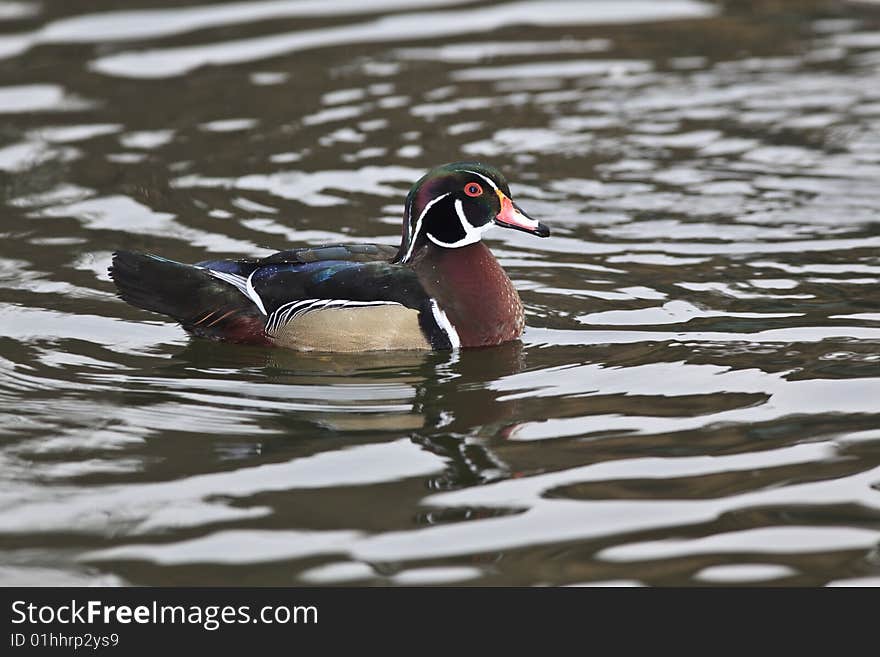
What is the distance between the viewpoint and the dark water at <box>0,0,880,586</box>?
6266 mm

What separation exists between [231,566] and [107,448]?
149cm

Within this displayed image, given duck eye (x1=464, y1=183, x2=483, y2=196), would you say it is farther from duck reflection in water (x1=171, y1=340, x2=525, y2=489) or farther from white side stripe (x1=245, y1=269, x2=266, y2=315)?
white side stripe (x1=245, y1=269, x2=266, y2=315)

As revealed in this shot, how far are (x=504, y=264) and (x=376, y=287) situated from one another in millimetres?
2194

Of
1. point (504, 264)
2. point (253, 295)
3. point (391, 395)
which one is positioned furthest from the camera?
point (504, 264)

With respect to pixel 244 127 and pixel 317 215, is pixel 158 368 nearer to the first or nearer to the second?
pixel 317 215

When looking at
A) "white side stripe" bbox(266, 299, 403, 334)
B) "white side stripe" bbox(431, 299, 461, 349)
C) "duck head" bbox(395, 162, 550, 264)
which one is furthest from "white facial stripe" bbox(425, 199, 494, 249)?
"white side stripe" bbox(266, 299, 403, 334)

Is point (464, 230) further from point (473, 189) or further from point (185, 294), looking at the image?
point (185, 294)

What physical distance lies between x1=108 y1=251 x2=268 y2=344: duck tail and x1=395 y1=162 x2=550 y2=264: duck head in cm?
99

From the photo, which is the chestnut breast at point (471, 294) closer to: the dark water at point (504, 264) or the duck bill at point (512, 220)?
the dark water at point (504, 264)

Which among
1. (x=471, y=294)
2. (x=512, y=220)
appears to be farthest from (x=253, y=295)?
(x=512, y=220)

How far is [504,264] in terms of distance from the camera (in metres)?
10.8

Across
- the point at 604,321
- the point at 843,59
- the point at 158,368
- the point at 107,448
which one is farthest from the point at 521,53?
the point at 107,448

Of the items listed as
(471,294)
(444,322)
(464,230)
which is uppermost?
(464,230)
